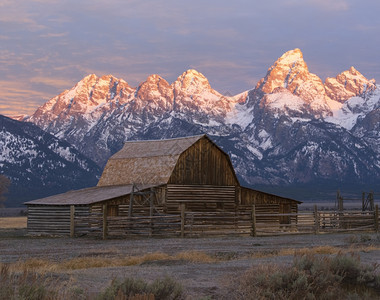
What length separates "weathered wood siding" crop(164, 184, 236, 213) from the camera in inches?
1777

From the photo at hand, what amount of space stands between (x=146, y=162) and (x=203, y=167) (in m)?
4.28

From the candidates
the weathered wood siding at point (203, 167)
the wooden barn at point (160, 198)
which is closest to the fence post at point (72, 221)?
the wooden barn at point (160, 198)

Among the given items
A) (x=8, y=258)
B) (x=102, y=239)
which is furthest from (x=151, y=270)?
(x=102, y=239)

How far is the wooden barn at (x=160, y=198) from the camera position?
3850 centimetres

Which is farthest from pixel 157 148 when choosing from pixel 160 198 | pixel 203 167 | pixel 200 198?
pixel 160 198

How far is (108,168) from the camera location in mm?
52219

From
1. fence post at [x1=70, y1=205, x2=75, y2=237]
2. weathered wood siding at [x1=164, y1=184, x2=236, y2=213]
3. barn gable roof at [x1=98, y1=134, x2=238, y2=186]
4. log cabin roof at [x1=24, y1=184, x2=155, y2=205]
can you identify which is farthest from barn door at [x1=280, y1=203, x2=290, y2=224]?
fence post at [x1=70, y1=205, x2=75, y2=237]

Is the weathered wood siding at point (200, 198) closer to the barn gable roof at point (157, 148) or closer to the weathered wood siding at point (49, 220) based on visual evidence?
the barn gable roof at point (157, 148)

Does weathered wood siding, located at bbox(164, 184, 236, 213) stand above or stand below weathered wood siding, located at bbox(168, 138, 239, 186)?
below

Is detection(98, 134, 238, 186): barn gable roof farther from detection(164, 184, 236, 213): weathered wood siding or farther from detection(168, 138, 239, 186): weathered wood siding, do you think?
detection(164, 184, 236, 213): weathered wood siding

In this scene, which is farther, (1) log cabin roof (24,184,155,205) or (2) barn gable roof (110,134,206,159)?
(2) barn gable roof (110,134,206,159)

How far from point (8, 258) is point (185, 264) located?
7355 mm

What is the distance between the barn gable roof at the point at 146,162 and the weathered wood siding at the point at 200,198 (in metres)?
1.29

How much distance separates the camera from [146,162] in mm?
48719
